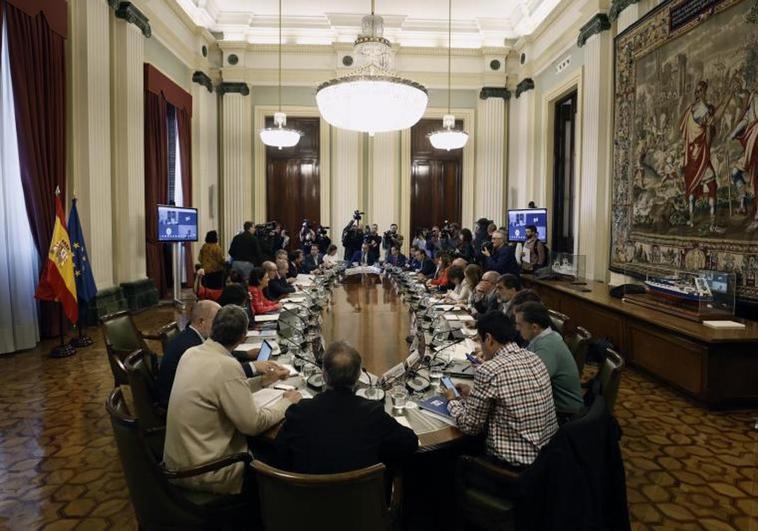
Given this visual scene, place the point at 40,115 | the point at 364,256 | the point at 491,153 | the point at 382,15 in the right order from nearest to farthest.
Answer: the point at 40,115
the point at 364,256
the point at 382,15
the point at 491,153

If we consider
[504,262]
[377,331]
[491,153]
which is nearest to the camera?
[377,331]

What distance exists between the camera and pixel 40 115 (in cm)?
584

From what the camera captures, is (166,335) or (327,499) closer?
(327,499)

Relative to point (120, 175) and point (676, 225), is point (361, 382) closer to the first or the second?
point (676, 225)

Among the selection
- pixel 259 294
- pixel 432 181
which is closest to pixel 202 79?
pixel 432 181

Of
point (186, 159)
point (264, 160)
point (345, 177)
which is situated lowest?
point (345, 177)

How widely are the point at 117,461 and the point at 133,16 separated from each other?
6979 millimetres

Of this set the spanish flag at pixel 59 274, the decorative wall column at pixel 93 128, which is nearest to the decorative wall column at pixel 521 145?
the decorative wall column at pixel 93 128

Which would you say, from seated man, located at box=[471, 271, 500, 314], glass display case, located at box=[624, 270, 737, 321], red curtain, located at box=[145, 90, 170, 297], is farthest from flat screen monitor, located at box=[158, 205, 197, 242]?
glass display case, located at box=[624, 270, 737, 321]

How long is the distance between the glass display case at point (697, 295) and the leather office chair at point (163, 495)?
4.32 m

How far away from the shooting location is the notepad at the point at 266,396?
2.45 meters

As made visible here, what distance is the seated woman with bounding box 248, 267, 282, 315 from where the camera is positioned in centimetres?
504

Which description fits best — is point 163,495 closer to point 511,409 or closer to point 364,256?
point 511,409

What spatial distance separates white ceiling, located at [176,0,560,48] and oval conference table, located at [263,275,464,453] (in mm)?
7138
